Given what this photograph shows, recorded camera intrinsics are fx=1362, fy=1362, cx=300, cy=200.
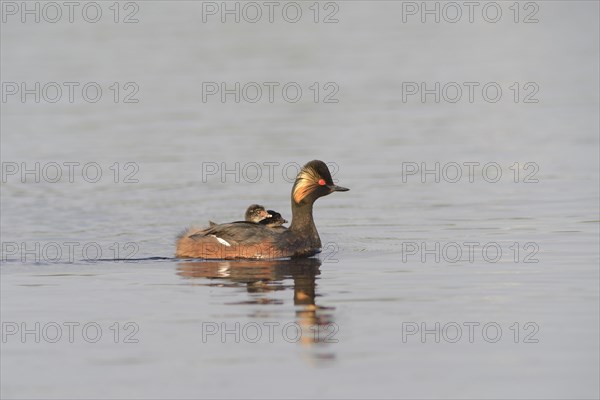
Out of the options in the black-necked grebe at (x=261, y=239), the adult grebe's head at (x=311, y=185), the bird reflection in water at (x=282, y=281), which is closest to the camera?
the bird reflection in water at (x=282, y=281)

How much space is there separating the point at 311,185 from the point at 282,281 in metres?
3.35

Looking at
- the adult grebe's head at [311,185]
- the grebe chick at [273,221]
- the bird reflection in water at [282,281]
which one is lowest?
the bird reflection in water at [282,281]

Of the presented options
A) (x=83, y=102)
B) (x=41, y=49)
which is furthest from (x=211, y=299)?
(x=41, y=49)

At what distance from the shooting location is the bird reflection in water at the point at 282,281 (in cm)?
1528

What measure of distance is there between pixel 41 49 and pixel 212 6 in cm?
1409

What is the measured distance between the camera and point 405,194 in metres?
25.9

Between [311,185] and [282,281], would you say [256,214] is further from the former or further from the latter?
[282,281]

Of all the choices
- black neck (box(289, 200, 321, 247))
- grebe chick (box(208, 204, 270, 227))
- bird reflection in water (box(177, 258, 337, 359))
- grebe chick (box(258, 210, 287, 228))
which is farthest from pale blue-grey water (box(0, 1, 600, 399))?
grebe chick (box(208, 204, 270, 227))

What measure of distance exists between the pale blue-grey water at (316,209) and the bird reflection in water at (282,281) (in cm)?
6

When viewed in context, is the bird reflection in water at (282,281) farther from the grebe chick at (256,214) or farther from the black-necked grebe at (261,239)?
the grebe chick at (256,214)

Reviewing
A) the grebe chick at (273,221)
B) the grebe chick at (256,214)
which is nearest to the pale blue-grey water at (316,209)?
the grebe chick at (273,221)

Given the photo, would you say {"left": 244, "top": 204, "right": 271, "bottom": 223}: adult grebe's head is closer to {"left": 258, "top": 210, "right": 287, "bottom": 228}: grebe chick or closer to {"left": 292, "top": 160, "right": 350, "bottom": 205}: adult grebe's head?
{"left": 258, "top": 210, "right": 287, "bottom": 228}: grebe chick

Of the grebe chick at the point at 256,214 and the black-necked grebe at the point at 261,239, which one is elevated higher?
the grebe chick at the point at 256,214

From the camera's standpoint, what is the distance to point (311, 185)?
2194cm
